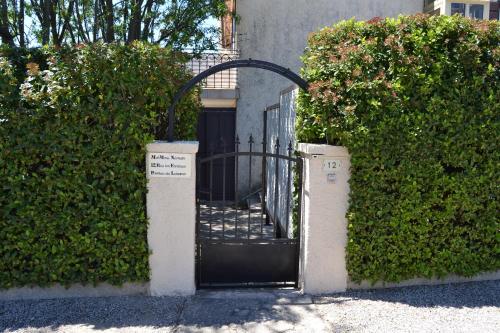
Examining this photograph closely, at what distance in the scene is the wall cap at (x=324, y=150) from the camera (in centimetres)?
448

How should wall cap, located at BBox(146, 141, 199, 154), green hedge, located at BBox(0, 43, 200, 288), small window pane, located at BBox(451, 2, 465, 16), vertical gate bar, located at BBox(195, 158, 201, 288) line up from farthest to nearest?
small window pane, located at BBox(451, 2, 465, 16) < vertical gate bar, located at BBox(195, 158, 201, 288) < wall cap, located at BBox(146, 141, 199, 154) < green hedge, located at BBox(0, 43, 200, 288)

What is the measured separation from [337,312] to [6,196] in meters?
3.46

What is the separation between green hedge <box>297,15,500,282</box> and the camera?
14.6ft

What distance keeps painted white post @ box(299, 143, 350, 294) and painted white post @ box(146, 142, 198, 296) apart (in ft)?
3.95

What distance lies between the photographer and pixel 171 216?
14.8 feet

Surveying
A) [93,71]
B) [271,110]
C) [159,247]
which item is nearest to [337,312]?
[159,247]

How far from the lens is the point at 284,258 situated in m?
4.87

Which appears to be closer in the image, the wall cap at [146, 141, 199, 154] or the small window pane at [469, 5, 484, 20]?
the wall cap at [146, 141, 199, 154]

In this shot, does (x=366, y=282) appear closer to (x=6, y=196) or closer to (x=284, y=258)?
(x=284, y=258)

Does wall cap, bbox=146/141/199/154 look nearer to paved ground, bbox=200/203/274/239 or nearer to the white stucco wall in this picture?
paved ground, bbox=200/203/274/239

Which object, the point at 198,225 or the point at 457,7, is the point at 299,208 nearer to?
the point at 198,225

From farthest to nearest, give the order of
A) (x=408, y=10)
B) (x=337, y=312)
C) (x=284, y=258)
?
(x=408, y=10) → (x=284, y=258) → (x=337, y=312)

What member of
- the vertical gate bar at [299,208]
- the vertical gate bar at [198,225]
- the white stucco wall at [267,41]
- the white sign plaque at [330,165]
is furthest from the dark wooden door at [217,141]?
the white sign plaque at [330,165]

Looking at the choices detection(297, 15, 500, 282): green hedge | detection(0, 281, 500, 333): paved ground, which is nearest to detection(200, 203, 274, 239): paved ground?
detection(0, 281, 500, 333): paved ground
